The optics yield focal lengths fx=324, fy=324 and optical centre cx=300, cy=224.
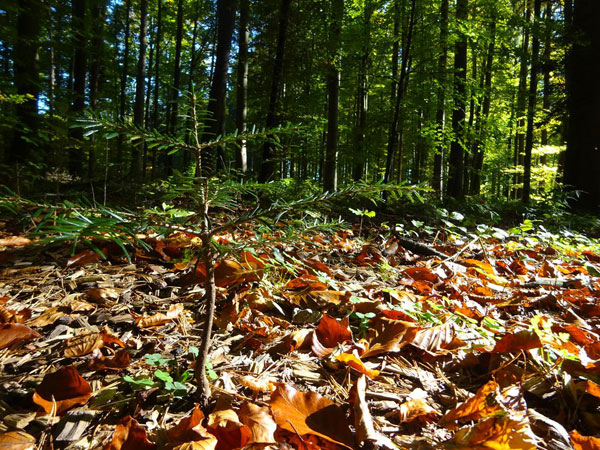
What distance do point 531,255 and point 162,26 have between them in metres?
23.7

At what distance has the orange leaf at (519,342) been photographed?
1.32 m

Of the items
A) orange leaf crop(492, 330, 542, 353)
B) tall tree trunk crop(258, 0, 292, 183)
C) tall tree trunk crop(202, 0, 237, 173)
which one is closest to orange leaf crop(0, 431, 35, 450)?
orange leaf crop(492, 330, 542, 353)

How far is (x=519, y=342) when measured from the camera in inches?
52.8

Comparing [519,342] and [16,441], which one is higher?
[519,342]

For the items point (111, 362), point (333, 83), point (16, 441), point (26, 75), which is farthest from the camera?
point (333, 83)

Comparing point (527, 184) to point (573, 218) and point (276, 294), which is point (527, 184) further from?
point (276, 294)

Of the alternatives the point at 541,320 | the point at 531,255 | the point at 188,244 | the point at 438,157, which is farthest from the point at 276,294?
the point at 438,157

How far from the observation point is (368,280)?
7.64ft

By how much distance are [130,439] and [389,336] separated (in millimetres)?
1064

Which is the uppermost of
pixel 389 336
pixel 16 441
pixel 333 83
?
pixel 333 83

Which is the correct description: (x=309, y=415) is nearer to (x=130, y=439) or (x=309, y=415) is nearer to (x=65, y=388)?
(x=130, y=439)

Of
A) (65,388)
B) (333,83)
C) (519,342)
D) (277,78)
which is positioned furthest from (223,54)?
(519,342)

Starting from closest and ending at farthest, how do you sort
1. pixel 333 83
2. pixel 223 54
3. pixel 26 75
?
pixel 26 75
pixel 223 54
pixel 333 83

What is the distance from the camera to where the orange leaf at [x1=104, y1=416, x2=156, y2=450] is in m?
0.86
